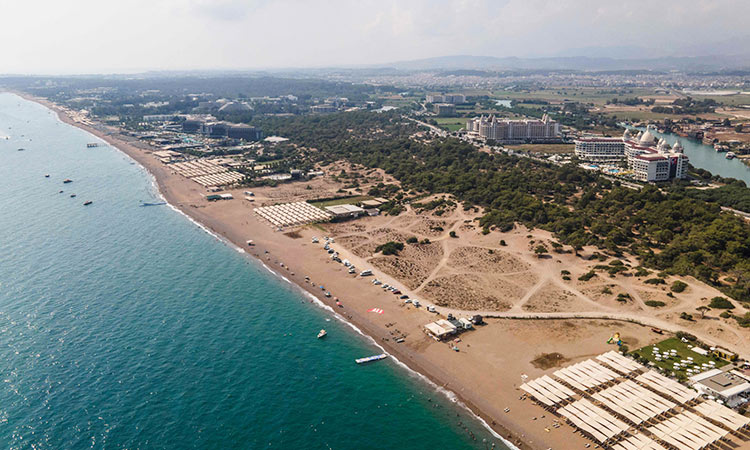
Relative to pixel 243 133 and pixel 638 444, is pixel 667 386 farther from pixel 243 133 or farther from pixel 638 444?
pixel 243 133

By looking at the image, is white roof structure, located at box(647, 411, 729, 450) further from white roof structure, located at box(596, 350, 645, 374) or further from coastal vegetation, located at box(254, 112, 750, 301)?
coastal vegetation, located at box(254, 112, 750, 301)

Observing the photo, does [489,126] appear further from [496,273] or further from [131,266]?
[131,266]

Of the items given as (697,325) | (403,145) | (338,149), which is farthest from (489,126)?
(697,325)

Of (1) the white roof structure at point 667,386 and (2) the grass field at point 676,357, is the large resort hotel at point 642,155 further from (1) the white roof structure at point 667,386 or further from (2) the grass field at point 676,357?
(1) the white roof structure at point 667,386

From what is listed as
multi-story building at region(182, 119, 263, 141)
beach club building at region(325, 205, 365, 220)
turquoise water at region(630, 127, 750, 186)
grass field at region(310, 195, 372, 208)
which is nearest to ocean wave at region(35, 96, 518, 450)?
beach club building at region(325, 205, 365, 220)

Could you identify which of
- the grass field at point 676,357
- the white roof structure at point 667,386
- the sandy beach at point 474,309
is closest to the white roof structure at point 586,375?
the sandy beach at point 474,309

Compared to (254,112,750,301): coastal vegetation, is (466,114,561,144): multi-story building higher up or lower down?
higher up
